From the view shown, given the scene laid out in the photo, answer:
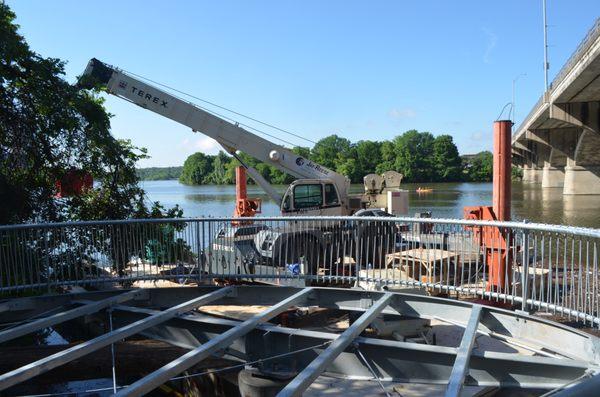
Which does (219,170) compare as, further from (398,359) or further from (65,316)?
(398,359)

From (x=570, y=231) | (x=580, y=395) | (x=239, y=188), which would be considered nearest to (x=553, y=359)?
(x=570, y=231)

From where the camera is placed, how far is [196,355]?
483 cm

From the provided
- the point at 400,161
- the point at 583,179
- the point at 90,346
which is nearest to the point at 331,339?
the point at 90,346

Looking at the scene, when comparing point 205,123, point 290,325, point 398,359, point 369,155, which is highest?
point 369,155

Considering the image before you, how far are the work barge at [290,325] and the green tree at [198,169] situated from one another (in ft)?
439

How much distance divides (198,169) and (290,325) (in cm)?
13685

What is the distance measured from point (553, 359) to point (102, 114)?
32.7 feet

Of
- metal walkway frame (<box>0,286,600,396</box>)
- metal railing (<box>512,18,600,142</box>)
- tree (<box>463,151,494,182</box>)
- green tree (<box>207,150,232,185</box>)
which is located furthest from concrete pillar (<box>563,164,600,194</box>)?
green tree (<box>207,150,232,185</box>)

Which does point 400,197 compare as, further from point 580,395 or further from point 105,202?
point 580,395

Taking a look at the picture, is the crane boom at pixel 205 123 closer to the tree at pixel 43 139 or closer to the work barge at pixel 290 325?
the tree at pixel 43 139

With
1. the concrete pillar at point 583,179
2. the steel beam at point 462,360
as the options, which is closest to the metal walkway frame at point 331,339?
the steel beam at point 462,360

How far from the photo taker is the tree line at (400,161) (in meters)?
124

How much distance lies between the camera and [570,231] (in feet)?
17.2

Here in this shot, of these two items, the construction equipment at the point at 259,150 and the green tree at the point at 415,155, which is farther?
the green tree at the point at 415,155
